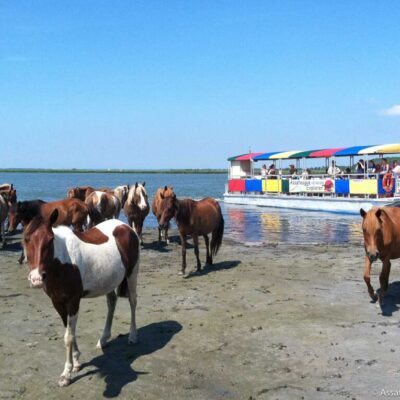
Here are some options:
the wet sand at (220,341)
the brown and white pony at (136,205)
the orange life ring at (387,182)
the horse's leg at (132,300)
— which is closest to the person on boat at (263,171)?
the orange life ring at (387,182)

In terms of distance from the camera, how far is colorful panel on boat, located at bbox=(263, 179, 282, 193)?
36125 mm

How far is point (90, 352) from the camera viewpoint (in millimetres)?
6520

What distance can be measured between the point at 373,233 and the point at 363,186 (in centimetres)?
2212

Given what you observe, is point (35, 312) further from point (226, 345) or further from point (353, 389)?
point (353, 389)

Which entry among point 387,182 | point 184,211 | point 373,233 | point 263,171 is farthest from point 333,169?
point 373,233

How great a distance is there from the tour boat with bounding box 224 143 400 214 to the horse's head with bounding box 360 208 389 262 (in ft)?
53.1

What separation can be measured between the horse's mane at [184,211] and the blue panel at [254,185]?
26.8 metres

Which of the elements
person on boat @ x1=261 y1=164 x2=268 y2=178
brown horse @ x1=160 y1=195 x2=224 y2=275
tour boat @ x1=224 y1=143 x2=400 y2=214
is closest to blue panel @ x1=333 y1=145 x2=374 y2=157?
tour boat @ x1=224 y1=143 x2=400 y2=214

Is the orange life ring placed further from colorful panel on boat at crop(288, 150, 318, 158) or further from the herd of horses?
the herd of horses

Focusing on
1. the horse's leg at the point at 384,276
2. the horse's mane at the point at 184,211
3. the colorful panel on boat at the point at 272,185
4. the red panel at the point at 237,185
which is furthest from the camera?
the red panel at the point at 237,185

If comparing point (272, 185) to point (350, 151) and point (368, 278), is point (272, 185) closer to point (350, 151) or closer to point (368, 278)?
point (350, 151)

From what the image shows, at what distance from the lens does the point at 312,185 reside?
3322cm

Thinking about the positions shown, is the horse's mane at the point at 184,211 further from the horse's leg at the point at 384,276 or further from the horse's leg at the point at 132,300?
the horse's leg at the point at 384,276

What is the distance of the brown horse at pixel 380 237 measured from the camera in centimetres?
801
